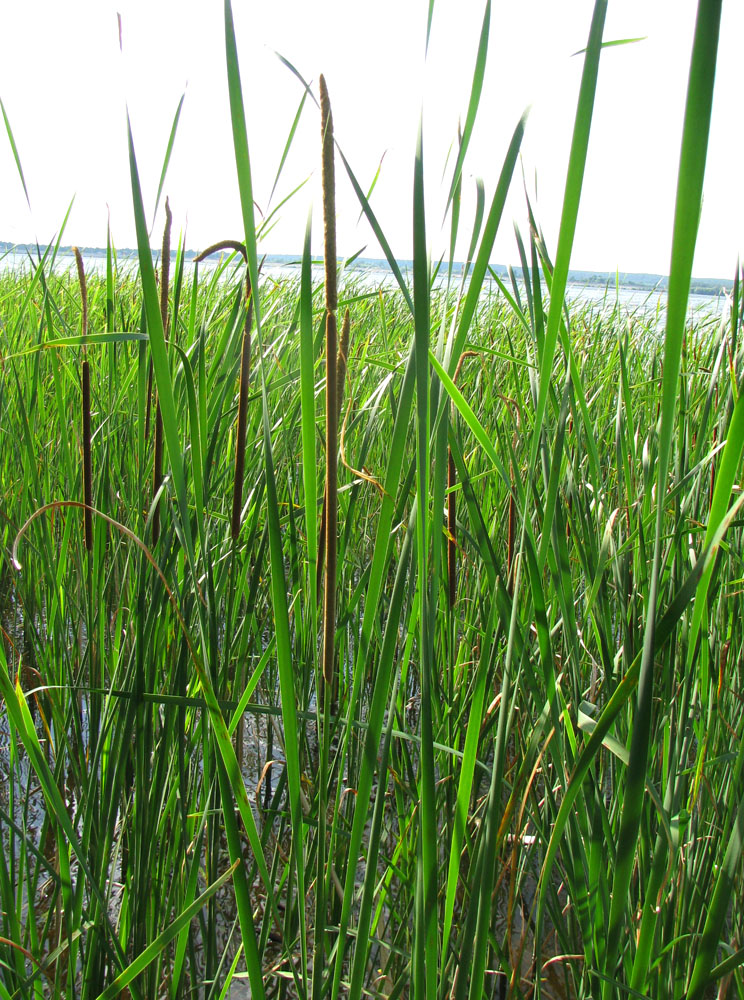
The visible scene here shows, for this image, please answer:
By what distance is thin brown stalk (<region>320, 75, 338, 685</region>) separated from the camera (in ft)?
1.35

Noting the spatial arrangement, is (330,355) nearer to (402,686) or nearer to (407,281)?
(402,686)

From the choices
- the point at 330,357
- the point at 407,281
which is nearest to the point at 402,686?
the point at 330,357

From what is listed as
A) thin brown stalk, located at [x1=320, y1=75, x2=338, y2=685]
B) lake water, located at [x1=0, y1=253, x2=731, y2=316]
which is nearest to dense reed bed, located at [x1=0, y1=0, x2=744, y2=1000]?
thin brown stalk, located at [x1=320, y1=75, x2=338, y2=685]

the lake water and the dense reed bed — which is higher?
the lake water

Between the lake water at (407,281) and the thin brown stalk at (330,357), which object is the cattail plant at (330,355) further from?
the lake water at (407,281)

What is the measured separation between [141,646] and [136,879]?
0.90 ft

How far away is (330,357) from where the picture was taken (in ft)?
1.37

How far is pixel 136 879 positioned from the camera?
0.74m

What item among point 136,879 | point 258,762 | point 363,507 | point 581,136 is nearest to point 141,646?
point 136,879

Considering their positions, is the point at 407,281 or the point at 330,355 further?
the point at 407,281

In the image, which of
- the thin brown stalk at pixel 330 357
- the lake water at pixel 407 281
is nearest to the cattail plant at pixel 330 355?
the thin brown stalk at pixel 330 357

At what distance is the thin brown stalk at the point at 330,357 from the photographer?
411 millimetres

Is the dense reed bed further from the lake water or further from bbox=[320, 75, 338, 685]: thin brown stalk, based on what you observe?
the lake water

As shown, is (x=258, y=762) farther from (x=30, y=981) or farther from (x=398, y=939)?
(x=30, y=981)
